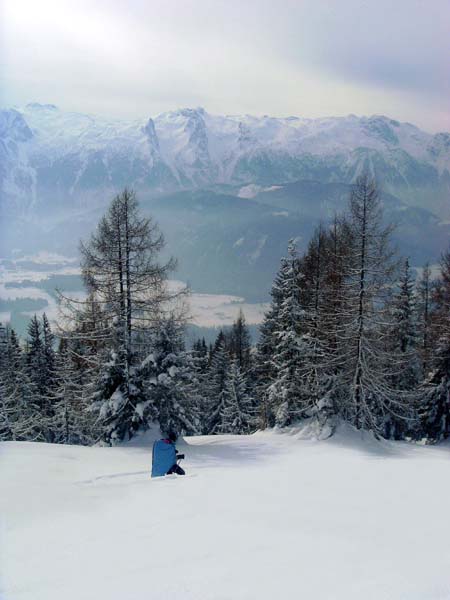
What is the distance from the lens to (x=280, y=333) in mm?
25172

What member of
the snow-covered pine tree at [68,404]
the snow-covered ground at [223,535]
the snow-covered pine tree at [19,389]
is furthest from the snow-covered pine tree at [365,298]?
the snow-covered pine tree at [19,389]

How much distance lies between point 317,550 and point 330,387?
1807 centimetres

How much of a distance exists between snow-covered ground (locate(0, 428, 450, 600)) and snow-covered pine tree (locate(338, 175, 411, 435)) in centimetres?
985

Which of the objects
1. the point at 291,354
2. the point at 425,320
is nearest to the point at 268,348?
the point at 291,354

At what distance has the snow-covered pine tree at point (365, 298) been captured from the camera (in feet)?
72.0

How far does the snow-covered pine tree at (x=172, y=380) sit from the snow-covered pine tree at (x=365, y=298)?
6.93 metres

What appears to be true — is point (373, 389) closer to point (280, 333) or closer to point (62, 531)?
point (280, 333)

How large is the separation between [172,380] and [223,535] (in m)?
13.1

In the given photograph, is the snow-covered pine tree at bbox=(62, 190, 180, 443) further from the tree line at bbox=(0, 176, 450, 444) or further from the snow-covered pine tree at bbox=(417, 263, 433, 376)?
the snow-covered pine tree at bbox=(417, 263, 433, 376)

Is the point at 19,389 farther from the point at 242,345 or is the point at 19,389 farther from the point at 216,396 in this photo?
the point at 242,345

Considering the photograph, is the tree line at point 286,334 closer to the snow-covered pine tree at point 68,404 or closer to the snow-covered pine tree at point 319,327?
the snow-covered pine tree at point 319,327

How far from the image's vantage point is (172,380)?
1914 centimetres

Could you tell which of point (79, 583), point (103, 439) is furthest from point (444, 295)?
point (79, 583)

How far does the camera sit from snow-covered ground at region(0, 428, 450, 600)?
183 inches
